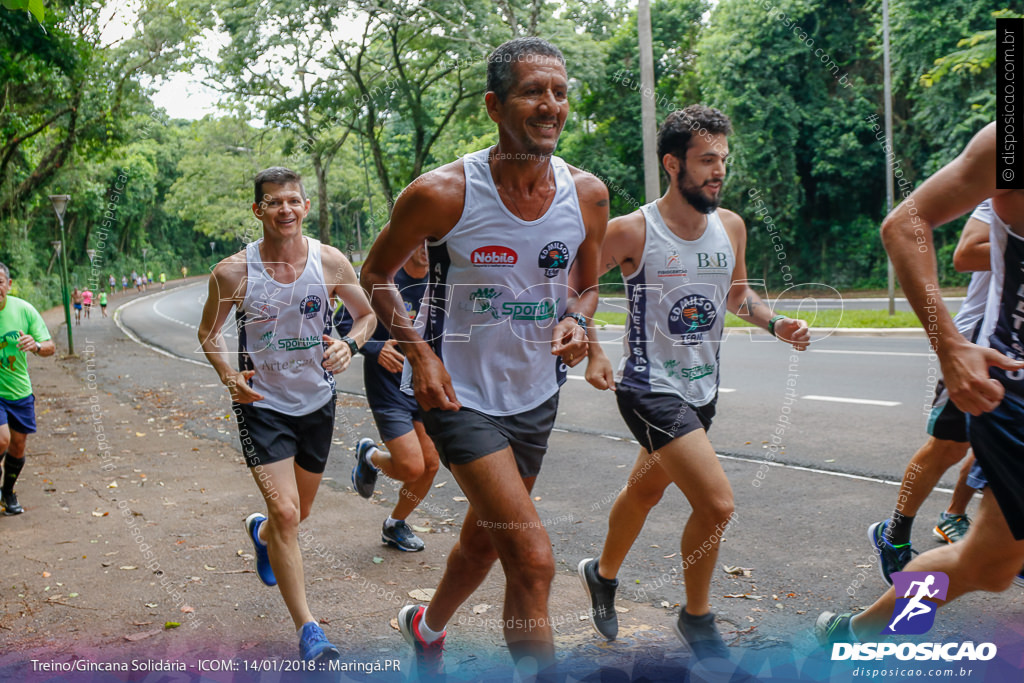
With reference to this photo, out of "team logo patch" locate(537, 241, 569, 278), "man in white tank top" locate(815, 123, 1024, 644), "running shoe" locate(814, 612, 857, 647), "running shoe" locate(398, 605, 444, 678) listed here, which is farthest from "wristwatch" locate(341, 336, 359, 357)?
"man in white tank top" locate(815, 123, 1024, 644)

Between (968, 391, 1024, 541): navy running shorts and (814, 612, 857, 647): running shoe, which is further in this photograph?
(814, 612, 857, 647): running shoe

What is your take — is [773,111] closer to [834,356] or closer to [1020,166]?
[834,356]

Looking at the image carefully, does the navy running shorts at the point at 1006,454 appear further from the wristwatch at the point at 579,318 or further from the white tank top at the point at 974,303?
the white tank top at the point at 974,303

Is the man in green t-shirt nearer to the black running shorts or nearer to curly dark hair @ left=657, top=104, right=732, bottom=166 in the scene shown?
the black running shorts

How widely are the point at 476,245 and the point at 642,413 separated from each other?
1.02 m

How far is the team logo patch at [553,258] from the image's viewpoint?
2.99 meters

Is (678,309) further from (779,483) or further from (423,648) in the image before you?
(779,483)

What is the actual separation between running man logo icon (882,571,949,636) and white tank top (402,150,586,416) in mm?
1239

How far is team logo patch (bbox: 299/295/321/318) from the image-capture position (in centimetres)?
390

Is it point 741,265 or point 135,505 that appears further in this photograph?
point 135,505

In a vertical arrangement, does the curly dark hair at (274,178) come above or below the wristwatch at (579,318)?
above

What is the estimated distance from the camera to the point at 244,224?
5.04 meters

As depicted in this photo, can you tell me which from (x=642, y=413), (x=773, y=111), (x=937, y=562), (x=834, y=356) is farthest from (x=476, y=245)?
(x=773, y=111)

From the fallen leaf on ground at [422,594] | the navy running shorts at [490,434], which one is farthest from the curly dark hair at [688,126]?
the fallen leaf on ground at [422,594]
